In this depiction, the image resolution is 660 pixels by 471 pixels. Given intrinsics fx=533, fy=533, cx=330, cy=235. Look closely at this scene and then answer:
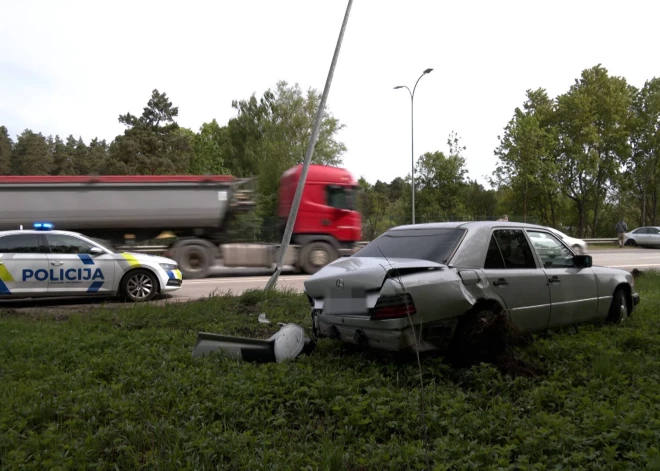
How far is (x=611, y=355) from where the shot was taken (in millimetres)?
4766

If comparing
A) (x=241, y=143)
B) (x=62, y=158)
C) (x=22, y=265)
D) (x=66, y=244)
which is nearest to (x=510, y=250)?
(x=66, y=244)

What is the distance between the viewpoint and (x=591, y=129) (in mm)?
40625

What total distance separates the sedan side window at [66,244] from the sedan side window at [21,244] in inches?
6.6

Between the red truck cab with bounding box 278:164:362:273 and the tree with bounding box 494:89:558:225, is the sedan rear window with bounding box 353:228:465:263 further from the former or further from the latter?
the tree with bounding box 494:89:558:225

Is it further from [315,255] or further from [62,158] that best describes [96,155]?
[315,255]

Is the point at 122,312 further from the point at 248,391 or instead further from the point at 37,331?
the point at 248,391

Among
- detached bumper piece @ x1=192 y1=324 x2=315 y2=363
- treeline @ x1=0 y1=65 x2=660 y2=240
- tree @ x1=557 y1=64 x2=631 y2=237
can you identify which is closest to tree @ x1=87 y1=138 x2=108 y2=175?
treeline @ x1=0 y1=65 x2=660 y2=240

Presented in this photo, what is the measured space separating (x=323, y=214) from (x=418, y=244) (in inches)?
439

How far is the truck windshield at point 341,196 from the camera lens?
53.8 feet

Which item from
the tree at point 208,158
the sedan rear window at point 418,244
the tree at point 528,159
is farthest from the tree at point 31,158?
the sedan rear window at point 418,244

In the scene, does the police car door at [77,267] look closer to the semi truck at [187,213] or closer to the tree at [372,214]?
the semi truck at [187,213]

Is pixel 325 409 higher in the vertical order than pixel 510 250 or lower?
lower

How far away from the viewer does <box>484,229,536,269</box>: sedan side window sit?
5.22 m

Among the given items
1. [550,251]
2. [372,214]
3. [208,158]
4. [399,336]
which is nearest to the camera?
[399,336]
